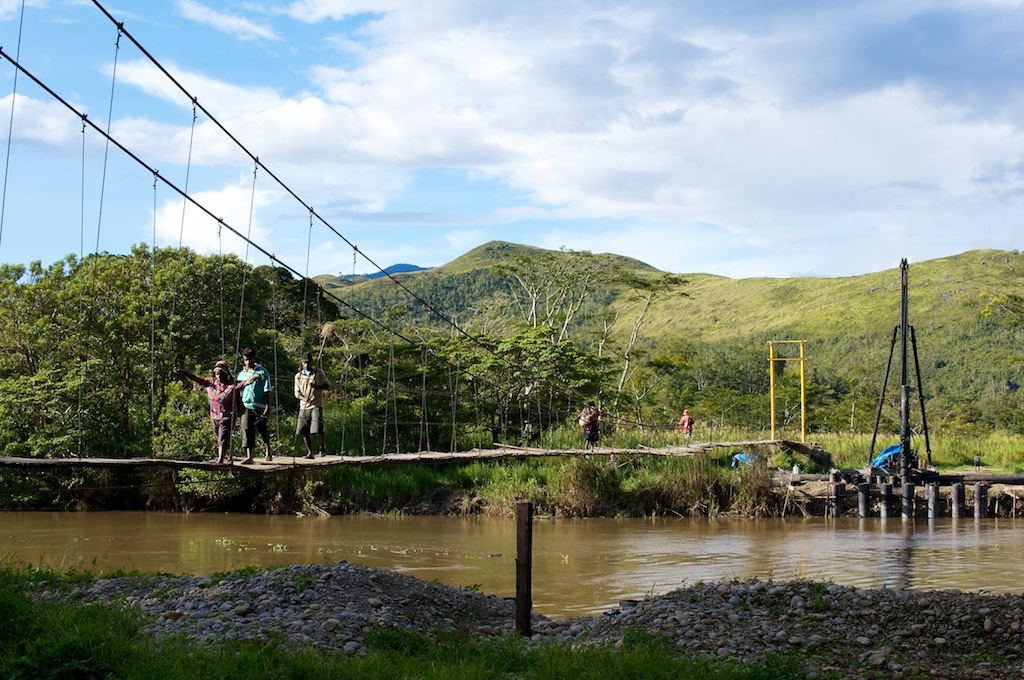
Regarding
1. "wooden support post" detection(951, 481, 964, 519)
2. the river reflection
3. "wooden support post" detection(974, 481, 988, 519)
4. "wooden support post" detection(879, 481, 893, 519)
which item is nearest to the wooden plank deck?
the river reflection

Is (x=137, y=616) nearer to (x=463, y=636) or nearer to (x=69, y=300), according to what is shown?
(x=463, y=636)

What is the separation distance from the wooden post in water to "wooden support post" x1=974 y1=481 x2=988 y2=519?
12809 millimetres

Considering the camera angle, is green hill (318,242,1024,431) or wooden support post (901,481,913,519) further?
green hill (318,242,1024,431)

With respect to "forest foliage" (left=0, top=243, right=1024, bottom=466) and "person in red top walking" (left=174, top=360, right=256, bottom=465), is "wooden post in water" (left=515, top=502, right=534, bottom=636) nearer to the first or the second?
"person in red top walking" (left=174, top=360, right=256, bottom=465)

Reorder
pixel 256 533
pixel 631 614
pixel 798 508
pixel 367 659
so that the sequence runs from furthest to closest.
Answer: pixel 798 508 → pixel 256 533 → pixel 631 614 → pixel 367 659

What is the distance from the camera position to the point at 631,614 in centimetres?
730

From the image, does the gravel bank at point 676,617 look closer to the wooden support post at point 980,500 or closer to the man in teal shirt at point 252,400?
the man in teal shirt at point 252,400

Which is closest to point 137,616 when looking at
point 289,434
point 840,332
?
point 289,434

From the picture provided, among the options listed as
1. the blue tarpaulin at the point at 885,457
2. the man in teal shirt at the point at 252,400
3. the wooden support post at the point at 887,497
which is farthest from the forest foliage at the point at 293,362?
the wooden support post at the point at 887,497

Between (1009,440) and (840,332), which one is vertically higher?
(840,332)

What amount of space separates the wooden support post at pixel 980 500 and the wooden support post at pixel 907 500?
42.4 inches

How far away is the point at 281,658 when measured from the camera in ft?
17.3

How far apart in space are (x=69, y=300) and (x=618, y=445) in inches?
401

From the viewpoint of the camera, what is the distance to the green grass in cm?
511
